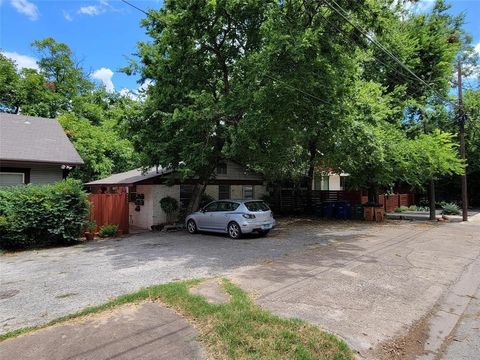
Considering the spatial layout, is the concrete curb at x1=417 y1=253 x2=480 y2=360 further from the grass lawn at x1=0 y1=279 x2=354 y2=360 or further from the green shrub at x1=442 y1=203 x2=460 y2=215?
the green shrub at x1=442 y1=203 x2=460 y2=215

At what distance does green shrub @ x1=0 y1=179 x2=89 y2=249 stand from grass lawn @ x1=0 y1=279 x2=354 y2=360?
7.62 metres

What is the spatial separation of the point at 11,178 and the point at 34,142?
209 centimetres

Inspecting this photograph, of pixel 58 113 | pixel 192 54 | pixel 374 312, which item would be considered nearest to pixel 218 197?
pixel 192 54

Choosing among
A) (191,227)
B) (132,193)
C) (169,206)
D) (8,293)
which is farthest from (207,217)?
(8,293)

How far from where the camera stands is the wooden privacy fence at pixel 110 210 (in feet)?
49.4

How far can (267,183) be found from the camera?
2397cm

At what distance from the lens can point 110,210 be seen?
1543 cm

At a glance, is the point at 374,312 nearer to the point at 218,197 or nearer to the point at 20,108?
the point at 218,197

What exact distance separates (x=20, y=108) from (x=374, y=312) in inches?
1290

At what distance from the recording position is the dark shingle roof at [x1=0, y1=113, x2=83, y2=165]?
1478 cm

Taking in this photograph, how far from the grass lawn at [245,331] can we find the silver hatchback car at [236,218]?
24.3 feet

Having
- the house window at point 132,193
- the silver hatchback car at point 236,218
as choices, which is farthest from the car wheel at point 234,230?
the house window at point 132,193

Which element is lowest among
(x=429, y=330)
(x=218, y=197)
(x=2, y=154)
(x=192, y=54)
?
(x=429, y=330)

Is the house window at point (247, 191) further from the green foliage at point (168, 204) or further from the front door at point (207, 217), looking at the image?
the front door at point (207, 217)
